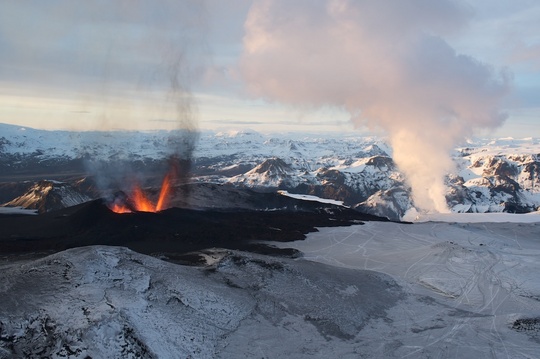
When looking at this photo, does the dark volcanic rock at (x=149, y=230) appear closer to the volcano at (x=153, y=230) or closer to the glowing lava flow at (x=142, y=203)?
the volcano at (x=153, y=230)

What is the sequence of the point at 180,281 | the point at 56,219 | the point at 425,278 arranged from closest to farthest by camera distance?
the point at 180,281 < the point at 425,278 < the point at 56,219

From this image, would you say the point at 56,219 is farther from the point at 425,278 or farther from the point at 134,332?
the point at 425,278

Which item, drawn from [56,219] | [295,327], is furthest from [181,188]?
[295,327]

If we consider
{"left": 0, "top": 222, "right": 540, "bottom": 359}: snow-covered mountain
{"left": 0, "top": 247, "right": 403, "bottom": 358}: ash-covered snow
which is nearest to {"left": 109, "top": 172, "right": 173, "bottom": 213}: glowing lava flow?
{"left": 0, "top": 222, "right": 540, "bottom": 359}: snow-covered mountain

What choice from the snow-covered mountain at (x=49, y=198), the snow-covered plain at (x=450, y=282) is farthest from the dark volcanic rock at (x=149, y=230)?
the snow-covered mountain at (x=49, y=198)

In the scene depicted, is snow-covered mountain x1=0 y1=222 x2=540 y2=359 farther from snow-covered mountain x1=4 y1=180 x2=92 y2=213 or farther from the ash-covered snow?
snow-covered mountain x1=4 y1=180 x2=92 y2=213

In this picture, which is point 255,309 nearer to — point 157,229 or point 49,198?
point 157,229
